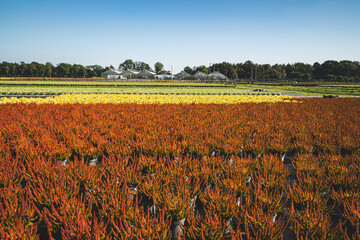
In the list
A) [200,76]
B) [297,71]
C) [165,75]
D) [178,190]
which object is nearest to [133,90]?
[178,190]

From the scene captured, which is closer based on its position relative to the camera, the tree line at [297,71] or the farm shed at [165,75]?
the tree line at [297,71]

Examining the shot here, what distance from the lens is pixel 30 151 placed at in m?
4.63

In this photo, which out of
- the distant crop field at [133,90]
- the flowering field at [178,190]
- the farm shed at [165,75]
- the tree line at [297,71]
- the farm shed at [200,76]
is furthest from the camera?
the farm shed at [165,75]

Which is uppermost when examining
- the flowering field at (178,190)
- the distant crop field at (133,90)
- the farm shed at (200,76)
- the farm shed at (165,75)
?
the farm shed at (165,75)

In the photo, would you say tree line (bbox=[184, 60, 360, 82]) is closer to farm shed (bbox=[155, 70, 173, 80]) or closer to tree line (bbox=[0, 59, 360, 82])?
tree line (bbox=[0, 59, 360, 82])

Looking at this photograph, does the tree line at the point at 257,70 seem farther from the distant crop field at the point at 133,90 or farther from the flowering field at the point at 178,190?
the flowering field at the point at 178,190

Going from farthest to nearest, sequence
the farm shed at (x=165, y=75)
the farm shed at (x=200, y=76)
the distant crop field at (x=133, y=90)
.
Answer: the farm shed at (x=165, y=75) < the farm shed at (x=200, y=76) < the distant crop field at (x=133, y=90)

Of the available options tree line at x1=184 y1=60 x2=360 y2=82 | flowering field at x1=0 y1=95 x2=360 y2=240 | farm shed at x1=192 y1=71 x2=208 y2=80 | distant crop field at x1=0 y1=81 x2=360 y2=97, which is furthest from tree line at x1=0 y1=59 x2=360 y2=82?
flowering field at x1=0 y1=95 x2=360 y2=240

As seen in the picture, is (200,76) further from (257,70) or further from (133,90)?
(133,90)

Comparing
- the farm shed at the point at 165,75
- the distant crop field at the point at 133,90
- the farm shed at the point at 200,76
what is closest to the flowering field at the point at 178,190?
the distant crop field at the point at 133,90

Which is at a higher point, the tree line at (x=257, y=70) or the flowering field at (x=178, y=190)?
the tree line at (x=257, y=70)

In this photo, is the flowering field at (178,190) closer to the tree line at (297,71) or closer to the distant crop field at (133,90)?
the distant crop field at (133,90)

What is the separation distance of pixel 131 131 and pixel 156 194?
397 centimetres

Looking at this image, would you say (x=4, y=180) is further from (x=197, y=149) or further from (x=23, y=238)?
(x=197, y=149)
